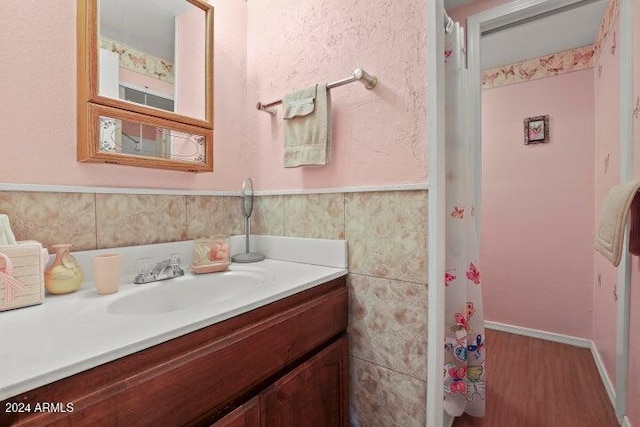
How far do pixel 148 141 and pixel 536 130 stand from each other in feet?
8.90

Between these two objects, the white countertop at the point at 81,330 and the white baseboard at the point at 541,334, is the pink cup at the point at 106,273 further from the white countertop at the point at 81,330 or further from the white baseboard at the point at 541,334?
the white baseboard at the point at 541,334

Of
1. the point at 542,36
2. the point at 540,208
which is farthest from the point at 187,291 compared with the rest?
the point at 542,36

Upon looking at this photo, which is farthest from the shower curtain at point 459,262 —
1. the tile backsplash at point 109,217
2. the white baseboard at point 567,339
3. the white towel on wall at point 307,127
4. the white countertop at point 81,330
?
the tile backsplash at point 109,217

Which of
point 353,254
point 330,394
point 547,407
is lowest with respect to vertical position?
point 547,407

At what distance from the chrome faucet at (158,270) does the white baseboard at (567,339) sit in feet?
7.18

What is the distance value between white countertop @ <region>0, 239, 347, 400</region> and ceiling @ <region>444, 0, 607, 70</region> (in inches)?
84.3

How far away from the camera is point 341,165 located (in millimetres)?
1207

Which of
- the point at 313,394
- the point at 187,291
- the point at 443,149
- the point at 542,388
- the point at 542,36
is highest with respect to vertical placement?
the point at 542,36

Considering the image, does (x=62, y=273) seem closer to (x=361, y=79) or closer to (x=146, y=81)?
(x=146, y=81)

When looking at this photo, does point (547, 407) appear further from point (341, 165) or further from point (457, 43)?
point (457, 43)

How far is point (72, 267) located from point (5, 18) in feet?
2.37

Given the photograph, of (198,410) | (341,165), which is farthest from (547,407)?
(198,410)

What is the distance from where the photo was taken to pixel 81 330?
58 centimetres

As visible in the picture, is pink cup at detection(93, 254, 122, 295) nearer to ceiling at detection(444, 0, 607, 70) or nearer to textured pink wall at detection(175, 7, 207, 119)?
textured pink wall at detection(175, 7, 207, 119)
